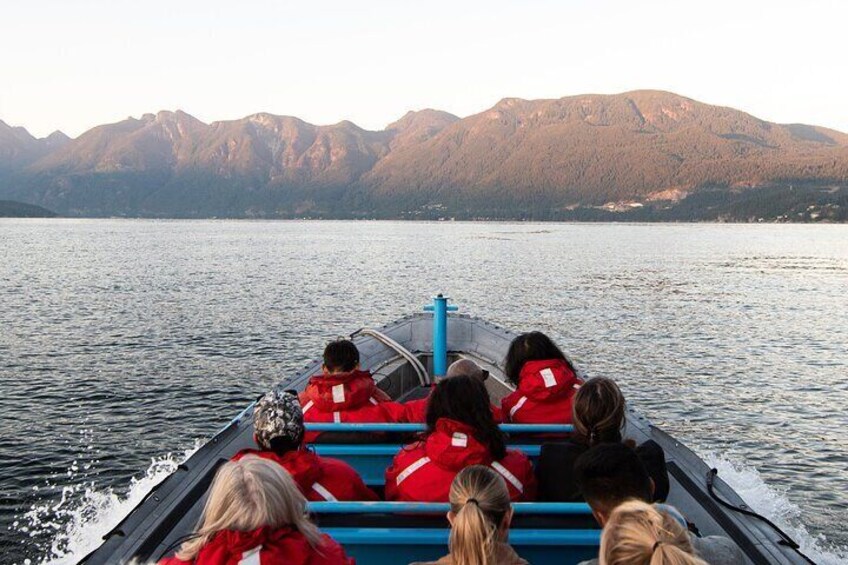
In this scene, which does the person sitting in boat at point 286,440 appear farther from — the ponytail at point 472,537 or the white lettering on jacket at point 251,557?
the ponytail at point 472,537

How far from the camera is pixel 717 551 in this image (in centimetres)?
325

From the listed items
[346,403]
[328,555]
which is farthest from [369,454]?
[328,555]

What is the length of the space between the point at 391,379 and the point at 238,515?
7.82 meters

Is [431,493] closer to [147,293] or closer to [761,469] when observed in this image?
[761,469]

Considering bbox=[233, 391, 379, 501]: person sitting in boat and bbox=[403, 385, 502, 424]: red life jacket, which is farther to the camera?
bbox=[403, 385, 502, 424]: red life jacket

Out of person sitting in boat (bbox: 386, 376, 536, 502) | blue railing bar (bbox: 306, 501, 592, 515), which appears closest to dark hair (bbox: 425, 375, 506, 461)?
person sitting in boat (bbox: 386, 376, 536, 502)

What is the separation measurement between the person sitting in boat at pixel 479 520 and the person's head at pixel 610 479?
483 mm

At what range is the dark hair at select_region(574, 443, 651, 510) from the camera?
10.8 feet

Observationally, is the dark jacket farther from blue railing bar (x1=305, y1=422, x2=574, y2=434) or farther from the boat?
blue railing bar (x1=305, y1=422, x2=574, y2=434)

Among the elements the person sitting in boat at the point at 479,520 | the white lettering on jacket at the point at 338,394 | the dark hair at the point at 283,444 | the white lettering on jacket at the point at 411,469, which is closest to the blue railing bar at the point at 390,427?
the white lettering on jacket at the point at 338,394

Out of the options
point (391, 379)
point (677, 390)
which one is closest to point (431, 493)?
point (391, 379)

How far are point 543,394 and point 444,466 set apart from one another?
1.85 meters

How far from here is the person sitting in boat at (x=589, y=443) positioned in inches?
171

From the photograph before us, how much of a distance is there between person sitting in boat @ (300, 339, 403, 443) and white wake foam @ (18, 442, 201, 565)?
14.0ft
